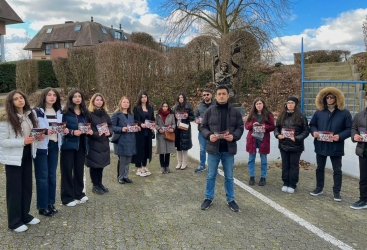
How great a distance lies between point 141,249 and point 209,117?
227 cm

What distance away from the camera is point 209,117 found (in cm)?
509

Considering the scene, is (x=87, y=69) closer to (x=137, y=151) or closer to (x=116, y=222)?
(x=137, y=151)

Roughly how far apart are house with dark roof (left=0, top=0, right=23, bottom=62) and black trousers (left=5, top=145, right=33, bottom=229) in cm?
2906

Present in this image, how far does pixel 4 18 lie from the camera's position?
29.0 metres

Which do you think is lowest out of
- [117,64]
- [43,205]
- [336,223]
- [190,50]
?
[336,223]

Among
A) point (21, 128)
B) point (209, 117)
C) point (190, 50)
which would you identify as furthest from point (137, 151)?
point (190, 50)

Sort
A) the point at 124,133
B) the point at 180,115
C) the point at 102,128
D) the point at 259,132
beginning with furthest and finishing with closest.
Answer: the point at 180,115, the point at 124,133, the point at 259,132, the point at 102,128

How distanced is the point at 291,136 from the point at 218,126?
163 cm

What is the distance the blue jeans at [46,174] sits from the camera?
4.64 metres

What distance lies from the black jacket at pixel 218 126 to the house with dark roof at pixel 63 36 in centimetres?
4802

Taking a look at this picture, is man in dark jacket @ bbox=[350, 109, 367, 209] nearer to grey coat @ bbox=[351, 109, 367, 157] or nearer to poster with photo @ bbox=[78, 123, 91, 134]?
grey coat @ bbox=[351, 109, 367, 157]

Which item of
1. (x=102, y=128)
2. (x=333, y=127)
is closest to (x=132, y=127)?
(x=102, y=128)

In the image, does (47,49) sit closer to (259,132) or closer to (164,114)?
(164,114)

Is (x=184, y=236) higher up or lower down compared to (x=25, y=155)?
lower down
